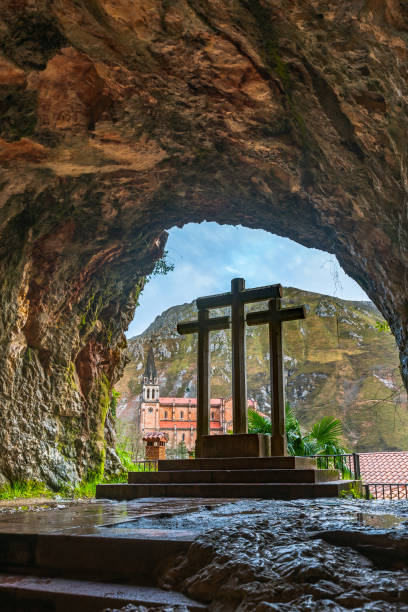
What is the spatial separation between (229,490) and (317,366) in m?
63.4

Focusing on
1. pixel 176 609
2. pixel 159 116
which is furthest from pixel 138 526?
pixel 159 116

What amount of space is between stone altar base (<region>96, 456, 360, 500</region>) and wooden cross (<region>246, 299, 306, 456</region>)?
76 centimetres

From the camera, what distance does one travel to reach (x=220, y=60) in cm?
655

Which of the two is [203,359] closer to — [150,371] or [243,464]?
[243,464]

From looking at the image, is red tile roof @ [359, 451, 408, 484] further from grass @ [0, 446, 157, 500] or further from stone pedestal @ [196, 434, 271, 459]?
grass @ [0, 446, 157, 500]

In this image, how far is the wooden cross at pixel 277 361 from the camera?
7.89 meters

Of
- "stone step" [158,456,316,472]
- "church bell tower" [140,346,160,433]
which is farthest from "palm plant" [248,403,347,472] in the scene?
"church bell tower" [140,346,160,433]

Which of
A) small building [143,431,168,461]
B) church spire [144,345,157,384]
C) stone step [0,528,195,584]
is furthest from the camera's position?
church spire [144,345,157,384]

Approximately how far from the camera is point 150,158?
354 inches

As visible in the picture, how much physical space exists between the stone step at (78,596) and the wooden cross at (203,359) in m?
6.16

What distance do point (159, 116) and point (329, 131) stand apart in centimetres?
302

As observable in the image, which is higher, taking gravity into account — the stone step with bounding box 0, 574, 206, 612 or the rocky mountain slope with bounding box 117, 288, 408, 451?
the rocky mountain slope with bounding box 117, 288, 408, 451

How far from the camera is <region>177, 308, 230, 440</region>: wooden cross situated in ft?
28.2

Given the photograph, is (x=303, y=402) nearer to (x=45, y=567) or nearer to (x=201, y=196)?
(x=201, y=196)
